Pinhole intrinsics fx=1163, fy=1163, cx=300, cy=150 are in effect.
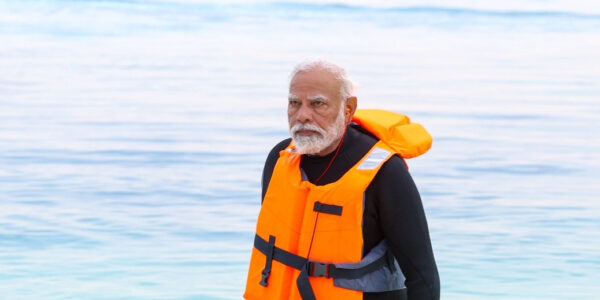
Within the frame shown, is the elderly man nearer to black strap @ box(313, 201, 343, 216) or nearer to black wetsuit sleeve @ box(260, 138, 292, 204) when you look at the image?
black strap @ box(313, 201, 343, 216)

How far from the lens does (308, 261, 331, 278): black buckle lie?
3.38 metres

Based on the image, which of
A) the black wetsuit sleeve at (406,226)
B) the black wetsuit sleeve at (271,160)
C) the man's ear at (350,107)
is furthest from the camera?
the black wetsuit sleeve at (271,160)

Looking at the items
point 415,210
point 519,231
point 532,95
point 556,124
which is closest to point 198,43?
point 532,95

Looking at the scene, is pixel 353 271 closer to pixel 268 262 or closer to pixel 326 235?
pixel 326 235

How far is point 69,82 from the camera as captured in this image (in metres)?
18.9

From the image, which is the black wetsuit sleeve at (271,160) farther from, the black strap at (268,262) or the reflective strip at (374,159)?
the reflective strip at (374,159)

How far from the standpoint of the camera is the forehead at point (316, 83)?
3.32 metres

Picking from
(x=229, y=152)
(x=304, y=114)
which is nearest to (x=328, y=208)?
(x=304, y=114)

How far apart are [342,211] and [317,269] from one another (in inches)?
7.5

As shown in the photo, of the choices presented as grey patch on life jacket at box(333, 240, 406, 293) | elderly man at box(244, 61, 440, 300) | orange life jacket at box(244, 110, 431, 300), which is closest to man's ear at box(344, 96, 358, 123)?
elderly man at box(244, 61, 440, 300)

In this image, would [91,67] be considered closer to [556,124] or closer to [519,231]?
[556,124]

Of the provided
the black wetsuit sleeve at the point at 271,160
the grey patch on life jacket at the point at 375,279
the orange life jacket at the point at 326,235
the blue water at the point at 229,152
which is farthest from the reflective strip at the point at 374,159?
the blue water at the point at 229,152

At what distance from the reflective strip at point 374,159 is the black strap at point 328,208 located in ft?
0.43

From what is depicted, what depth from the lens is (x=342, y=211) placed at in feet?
11.0
